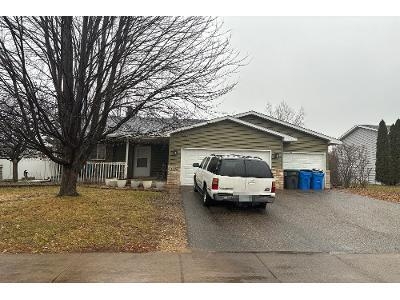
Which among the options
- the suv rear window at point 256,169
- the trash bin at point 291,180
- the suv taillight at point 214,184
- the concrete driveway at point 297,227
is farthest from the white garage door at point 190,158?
the suv taillight at point 214,184

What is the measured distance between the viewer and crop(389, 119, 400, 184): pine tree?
2569 cm

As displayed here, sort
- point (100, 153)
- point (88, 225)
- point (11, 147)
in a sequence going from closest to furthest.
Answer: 1. point (88, 225)
2. point (11, 147)
3. point (100, 153)

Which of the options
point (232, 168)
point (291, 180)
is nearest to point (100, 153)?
point (291, 180)

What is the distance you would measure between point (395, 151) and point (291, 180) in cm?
1161

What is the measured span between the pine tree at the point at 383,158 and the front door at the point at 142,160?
1691 cm

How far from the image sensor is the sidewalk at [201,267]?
Result: 5.34m

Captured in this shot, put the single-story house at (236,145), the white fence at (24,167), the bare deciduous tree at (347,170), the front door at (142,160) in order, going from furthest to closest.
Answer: the white fence at (24,167) → the front door at (142,160) → the bare deciduous tree at (347,170) → the single-story house at (236,145)

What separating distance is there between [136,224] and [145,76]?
175 inches

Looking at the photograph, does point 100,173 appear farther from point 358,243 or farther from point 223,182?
point 358,243

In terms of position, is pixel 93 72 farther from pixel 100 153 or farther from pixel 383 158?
pixel 383 158

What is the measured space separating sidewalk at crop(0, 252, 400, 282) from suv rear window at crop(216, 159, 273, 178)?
4173 millimetres

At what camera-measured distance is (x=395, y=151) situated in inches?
1028

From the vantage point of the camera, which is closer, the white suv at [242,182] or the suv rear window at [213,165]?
the white suv at [242,182]

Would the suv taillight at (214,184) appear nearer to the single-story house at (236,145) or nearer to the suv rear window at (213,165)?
the suv rear window at (213,165)
